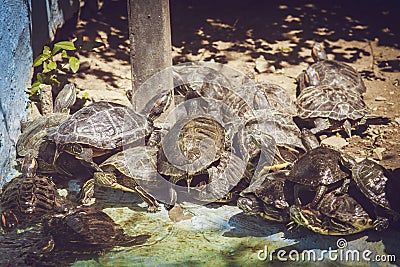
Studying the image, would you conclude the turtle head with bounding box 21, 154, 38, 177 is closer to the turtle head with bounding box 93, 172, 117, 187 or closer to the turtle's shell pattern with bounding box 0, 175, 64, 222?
the turtle's shell pattern with bounding box 0, 175, 64, 222

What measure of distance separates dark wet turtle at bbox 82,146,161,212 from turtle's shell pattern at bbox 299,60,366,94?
2756 millimetres

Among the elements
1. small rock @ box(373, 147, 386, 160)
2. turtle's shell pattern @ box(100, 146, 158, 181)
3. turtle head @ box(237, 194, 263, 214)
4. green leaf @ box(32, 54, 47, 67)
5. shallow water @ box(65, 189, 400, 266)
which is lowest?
shallow water @ box(65, 189, 400, 266)

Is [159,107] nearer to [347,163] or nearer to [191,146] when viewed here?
[191,146]

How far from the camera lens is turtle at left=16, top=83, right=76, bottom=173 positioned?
570 cm

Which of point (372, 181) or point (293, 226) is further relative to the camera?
point (293, 226)

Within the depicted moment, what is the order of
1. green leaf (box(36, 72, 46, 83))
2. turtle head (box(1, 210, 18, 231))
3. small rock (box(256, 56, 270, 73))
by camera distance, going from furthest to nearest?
small rock (box(256, 56, 270, 73))
green leaf (box(36, 72, 46, 83))
turtle head (box(1, 210, 18, 231))

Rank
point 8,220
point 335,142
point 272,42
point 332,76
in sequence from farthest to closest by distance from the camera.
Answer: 1. point 272,42
2. point 332,76
3. point 335,142
4. point 8,220

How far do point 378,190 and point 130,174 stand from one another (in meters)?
2.06

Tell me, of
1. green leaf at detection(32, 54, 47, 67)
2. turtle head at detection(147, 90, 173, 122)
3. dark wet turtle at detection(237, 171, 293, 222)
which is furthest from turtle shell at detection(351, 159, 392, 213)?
green leaf at detection(32, 54, 47, 67)

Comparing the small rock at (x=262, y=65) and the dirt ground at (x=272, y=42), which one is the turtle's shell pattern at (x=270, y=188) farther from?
the small rock at (x=262, y=65)

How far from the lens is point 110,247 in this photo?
4.67 meters

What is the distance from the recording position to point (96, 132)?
5410 mm

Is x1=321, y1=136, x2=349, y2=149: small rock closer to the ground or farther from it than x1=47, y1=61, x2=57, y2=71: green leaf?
closer to the ground

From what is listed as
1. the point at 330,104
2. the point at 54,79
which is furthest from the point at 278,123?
the point at 54,79
